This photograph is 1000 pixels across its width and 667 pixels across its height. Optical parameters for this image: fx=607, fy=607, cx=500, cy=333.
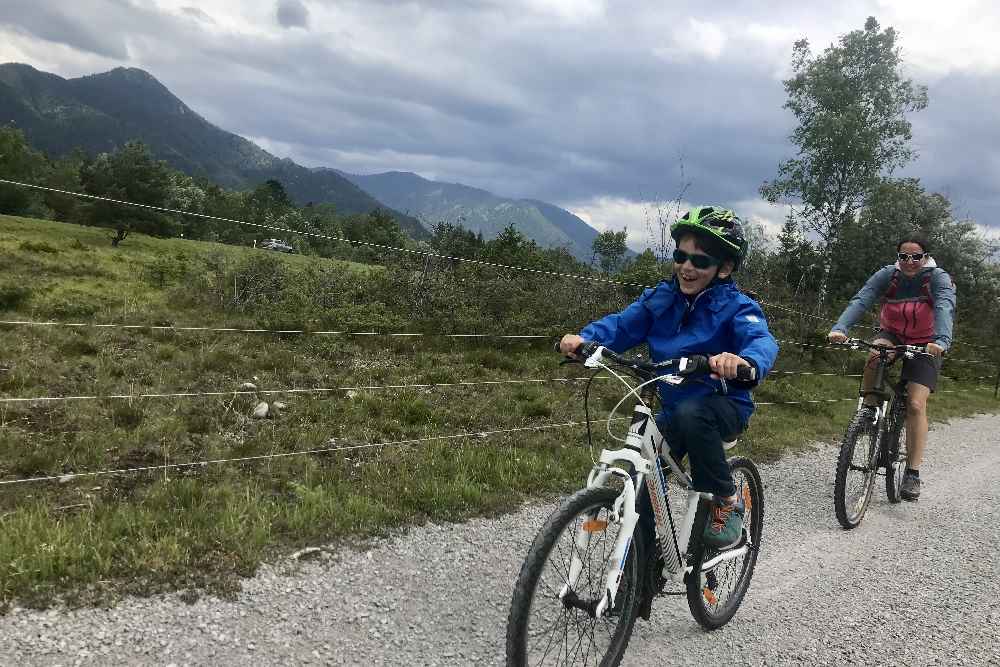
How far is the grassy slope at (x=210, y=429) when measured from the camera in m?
3.66

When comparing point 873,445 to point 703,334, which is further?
point 873,445

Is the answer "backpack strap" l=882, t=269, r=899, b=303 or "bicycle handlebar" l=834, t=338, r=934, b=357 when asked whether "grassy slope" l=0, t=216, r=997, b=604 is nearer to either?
"bicycle handlebar" l=834, t=338, r=934, b=357

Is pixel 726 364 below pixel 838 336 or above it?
below

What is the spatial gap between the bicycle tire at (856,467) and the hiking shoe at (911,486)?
75 centimetres

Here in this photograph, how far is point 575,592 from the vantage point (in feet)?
9.00

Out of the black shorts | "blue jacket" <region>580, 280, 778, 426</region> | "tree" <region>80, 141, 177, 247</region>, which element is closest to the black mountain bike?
the black shorts

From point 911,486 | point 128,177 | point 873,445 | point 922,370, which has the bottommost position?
point 911,486

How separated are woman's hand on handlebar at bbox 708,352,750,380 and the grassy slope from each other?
280 cm

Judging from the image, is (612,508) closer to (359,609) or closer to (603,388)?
(359,609)

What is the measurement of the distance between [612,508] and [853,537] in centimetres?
391

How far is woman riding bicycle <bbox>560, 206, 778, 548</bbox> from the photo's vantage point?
3008 millimetres

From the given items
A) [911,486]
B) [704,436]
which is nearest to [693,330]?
[704,436]

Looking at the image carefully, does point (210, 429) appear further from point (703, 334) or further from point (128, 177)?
point (128, 177)

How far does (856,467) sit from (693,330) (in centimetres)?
373
